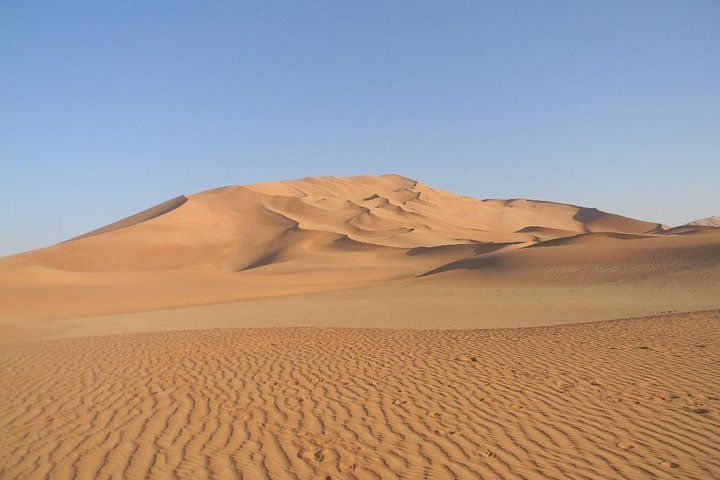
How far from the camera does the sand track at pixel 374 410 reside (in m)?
5.40

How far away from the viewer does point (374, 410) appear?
23.4 feet

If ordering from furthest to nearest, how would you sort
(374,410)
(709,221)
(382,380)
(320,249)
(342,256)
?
(709,221)
(320,249)
(342,256)
(382,380)
(374,410)

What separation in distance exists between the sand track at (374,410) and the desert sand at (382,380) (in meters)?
0.03

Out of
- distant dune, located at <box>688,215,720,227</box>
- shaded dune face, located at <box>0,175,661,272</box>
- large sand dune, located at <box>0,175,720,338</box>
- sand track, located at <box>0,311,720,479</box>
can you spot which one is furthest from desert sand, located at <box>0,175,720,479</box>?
distant dune, located at <box>688,215,720,227</box>

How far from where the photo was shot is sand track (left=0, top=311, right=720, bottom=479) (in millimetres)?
5402

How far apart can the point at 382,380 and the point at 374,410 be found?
5.37ft

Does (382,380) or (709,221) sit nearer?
(382,380)

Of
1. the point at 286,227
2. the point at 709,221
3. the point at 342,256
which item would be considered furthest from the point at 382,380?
the point at 709,221

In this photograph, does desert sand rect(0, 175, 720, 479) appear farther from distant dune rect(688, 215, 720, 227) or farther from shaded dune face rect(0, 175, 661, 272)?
distant dune rect(688, 215, 720, 227)

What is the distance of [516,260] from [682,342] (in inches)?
891

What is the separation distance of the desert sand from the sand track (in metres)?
0.03

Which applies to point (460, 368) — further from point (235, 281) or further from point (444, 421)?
point (235, 281)

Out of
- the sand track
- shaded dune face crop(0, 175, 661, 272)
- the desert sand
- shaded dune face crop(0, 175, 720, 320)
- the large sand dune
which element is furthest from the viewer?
shaded dune face crop(0, 175, 661, 272)

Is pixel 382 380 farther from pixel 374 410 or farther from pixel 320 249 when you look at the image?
pixel 320 249
